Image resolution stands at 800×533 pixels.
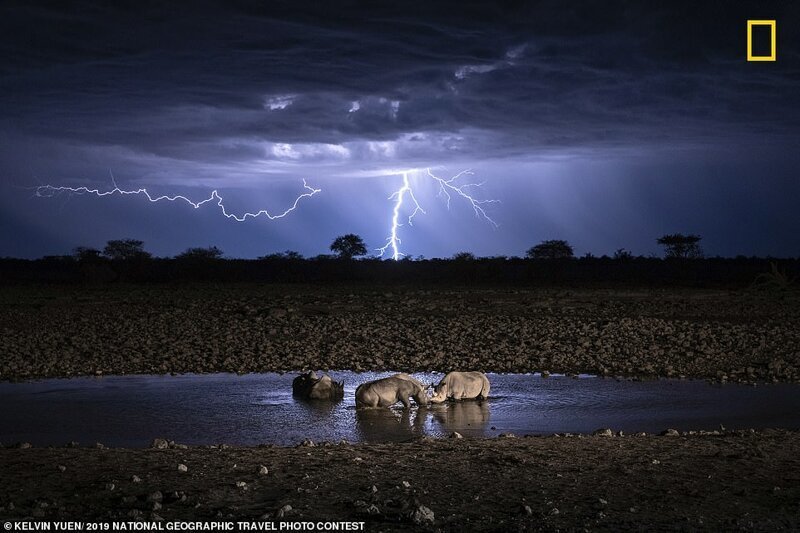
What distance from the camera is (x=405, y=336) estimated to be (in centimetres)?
1819

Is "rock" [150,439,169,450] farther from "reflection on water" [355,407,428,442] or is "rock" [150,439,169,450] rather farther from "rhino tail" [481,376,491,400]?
"rhino tail" [481,376,491,400]

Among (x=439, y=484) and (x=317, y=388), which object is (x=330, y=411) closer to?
(x=317, y=388)

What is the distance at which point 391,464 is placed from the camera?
7621mm

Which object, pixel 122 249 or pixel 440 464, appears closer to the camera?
pixel 440 464

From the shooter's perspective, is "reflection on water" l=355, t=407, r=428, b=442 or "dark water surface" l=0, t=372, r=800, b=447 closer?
"reflection on water" l=355, t=407, r=428, b=442

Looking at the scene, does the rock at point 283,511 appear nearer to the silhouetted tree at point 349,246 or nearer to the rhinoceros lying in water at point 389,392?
the rhinoceros lying in water at point 389,392

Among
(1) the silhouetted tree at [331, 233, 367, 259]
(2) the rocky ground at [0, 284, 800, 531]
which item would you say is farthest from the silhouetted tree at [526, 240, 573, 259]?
(2) the rocky ground at [0, 284, 800, 531]

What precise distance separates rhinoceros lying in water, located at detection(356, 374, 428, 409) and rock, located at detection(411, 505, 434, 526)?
5.04 meters

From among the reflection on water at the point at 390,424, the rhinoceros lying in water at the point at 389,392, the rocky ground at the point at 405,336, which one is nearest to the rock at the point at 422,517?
Result: the reflection on water at the point at 390,424

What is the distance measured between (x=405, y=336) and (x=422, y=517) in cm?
1230

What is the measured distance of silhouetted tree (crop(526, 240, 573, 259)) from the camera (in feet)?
223

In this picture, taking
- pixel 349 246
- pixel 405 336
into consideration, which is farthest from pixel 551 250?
pixel 405 336

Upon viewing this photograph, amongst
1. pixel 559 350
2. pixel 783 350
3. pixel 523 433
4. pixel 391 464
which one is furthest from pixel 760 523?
pixel 783 350

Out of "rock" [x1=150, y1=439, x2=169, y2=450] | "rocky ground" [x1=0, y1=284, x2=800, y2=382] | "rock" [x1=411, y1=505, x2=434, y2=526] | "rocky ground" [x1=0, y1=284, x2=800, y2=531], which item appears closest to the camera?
"rock" [x1=411, y1=505, x2=434, y2=526]
